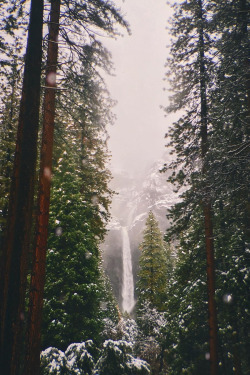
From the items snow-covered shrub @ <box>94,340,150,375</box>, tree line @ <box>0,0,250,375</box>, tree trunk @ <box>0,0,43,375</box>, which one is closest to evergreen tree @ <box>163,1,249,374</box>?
tree line @ <box>0,0,250,375</box>

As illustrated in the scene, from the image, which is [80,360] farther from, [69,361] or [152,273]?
[152,273]

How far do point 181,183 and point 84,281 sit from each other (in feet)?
23.5

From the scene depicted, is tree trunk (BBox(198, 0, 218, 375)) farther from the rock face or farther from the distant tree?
the distant tree

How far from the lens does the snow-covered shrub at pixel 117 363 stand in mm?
6359

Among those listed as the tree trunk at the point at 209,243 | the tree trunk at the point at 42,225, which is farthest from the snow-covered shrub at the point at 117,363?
the tree trunk at the point at 209,243

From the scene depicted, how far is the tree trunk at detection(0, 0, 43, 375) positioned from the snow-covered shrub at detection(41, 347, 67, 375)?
3352 millimetres

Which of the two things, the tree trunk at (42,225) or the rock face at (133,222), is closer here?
the tree trunk at (42,225)

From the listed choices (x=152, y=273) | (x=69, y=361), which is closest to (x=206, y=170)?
(x=69, y=361)

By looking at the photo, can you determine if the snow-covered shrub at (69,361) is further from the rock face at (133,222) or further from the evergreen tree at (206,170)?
the rock face at (133,222)

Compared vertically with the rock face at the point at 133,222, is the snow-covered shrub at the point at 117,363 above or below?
below

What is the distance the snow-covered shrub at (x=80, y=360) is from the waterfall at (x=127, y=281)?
56137 millimetres

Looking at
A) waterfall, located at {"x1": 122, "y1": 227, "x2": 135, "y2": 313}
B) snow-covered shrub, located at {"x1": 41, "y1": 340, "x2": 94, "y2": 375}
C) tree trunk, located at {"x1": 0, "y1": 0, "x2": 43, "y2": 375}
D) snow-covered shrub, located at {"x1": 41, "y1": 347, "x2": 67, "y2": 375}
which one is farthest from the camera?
waterfall, located at {"x1": 122, "y1": 227, "x2": 135, "y2": 313}

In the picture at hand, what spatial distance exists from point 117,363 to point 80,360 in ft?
3.41

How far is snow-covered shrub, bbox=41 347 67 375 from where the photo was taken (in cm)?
572
